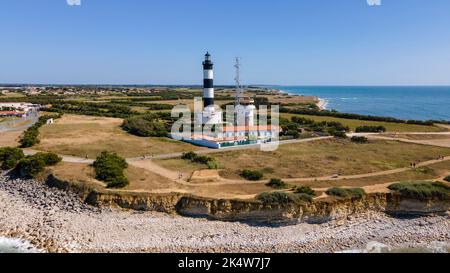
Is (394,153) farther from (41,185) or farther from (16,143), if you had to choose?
(16,143)

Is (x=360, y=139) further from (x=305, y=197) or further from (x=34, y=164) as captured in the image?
(x=34, y=164)

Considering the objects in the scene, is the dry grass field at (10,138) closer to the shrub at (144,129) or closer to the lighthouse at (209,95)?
the shrub at (144,129)

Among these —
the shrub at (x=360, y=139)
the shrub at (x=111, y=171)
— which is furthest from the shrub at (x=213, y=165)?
the shrub at (x=360, y=139)

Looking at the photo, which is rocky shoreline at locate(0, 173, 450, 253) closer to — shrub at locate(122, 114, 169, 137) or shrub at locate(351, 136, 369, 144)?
shrub at locate(351, 136, 369, 144)

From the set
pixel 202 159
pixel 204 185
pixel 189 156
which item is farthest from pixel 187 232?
pixel 189 156

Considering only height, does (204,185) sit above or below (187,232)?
above

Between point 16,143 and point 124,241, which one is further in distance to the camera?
point 16,143

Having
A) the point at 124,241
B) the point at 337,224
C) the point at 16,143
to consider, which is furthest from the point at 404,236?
the point at 16,143
